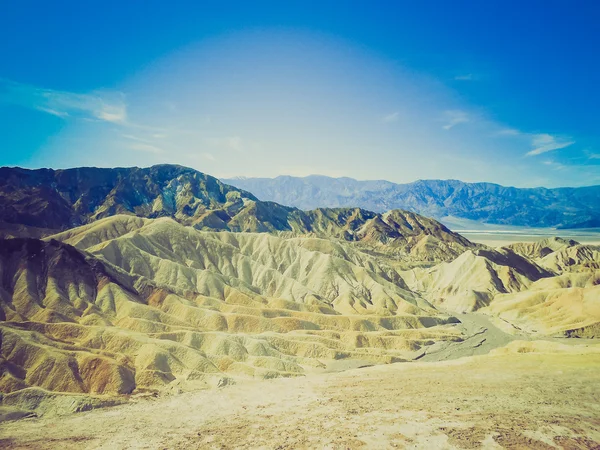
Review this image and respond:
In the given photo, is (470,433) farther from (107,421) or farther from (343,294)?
(343,294)

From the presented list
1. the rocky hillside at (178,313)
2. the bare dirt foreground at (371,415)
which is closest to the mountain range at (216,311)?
the rocky hillside at (178,313)

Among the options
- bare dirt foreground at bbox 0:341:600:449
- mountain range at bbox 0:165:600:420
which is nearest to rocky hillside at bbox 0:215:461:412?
mountain range at bbox 0:165:600:420

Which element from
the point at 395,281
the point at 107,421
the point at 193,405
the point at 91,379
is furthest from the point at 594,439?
the point at 395,281

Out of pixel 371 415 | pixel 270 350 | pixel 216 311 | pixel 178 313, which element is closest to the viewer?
pixel 371 415

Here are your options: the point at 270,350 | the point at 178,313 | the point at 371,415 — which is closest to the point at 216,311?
the point at 178,313

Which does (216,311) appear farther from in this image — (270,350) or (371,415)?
(371,415)

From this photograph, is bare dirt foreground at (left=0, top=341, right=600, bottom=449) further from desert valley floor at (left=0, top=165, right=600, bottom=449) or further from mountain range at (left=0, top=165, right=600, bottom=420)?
mountain range at (left=0, top=165, right=600, bottom=420)

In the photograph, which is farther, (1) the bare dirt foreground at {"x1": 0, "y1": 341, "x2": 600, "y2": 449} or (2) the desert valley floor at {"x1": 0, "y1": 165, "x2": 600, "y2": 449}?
(2) the desert valley floor at {"x1": 0, "y1": 165, "x2": 600, "y2": 449}

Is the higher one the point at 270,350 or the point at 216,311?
the point at 216,311

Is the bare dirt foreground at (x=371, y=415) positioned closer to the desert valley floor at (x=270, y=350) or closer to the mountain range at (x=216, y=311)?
the desert valley floor at (x=270, y=350)
